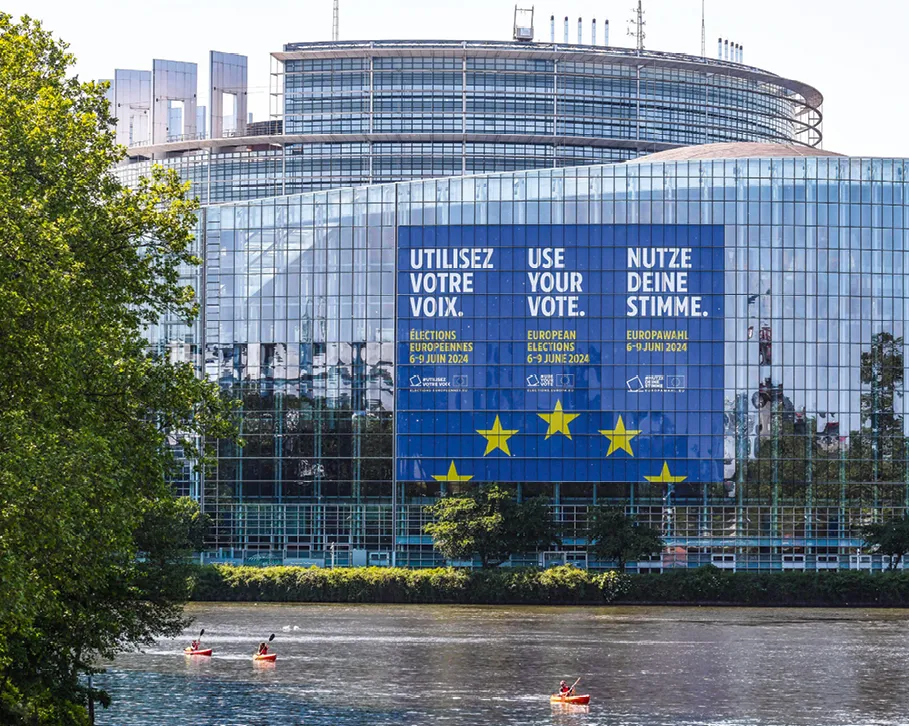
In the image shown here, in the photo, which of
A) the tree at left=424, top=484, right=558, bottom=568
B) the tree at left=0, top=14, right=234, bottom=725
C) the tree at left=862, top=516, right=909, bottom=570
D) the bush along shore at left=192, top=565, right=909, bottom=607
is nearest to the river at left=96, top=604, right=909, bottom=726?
the bush along shore at left=192, top=565, right=909, bottom=607

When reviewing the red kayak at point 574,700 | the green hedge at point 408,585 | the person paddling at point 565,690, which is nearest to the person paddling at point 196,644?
the person paddling at point 565,690

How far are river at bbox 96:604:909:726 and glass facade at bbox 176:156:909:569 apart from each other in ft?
99.3

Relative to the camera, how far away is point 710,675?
87125mm

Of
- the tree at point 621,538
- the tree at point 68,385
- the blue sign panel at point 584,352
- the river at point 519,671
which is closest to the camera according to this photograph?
the tree at point 68,385

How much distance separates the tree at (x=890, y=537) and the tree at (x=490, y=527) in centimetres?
2662

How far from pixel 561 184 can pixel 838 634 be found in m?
58.3

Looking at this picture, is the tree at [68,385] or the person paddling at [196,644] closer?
the tree at [68,385]

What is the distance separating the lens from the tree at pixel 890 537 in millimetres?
146125

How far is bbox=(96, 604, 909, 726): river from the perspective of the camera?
241 ft

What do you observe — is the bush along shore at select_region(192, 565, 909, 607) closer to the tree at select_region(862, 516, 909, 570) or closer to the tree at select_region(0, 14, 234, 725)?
the tree at select_region(862, 516, 909, 570)

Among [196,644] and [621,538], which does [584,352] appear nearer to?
[621,538]

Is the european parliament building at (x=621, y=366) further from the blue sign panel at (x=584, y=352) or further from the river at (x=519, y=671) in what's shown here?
the river at (x=519, y=671)

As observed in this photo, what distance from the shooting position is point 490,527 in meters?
141

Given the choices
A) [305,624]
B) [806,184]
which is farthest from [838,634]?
[806,184]
